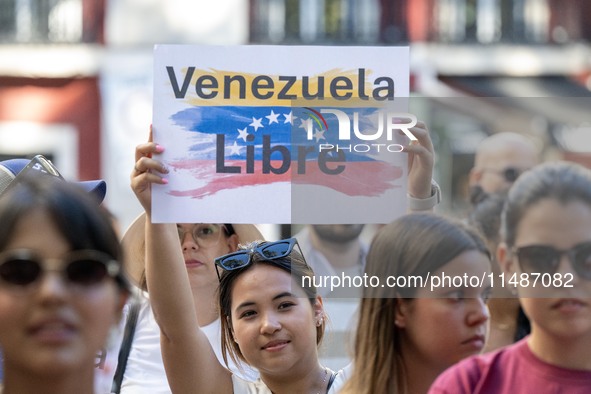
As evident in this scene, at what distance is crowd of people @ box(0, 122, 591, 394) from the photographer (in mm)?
2051

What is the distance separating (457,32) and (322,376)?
11605 millimetres

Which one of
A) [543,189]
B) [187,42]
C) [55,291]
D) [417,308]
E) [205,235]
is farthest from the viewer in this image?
[187,42]

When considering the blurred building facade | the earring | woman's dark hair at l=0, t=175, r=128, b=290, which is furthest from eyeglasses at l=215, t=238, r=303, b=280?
the blurred building facade

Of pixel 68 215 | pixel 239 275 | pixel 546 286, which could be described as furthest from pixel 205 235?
pixel 68 215

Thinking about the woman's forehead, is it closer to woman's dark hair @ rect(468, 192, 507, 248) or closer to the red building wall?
woman's dark hair @ rect(468, 192, 507, 248)

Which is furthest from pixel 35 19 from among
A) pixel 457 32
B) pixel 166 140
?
pixel 166 140

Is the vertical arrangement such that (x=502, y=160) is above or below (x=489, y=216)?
above

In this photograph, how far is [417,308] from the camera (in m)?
2.64

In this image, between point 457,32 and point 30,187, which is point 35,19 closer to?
point 457,32

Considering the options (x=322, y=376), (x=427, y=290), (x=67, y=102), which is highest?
(x=67, y=102)

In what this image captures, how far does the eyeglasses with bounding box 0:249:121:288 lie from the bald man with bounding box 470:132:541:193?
1.04m

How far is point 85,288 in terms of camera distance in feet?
6.71

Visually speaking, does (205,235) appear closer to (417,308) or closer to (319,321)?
(319,321)

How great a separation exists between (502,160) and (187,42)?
32.8 feet
